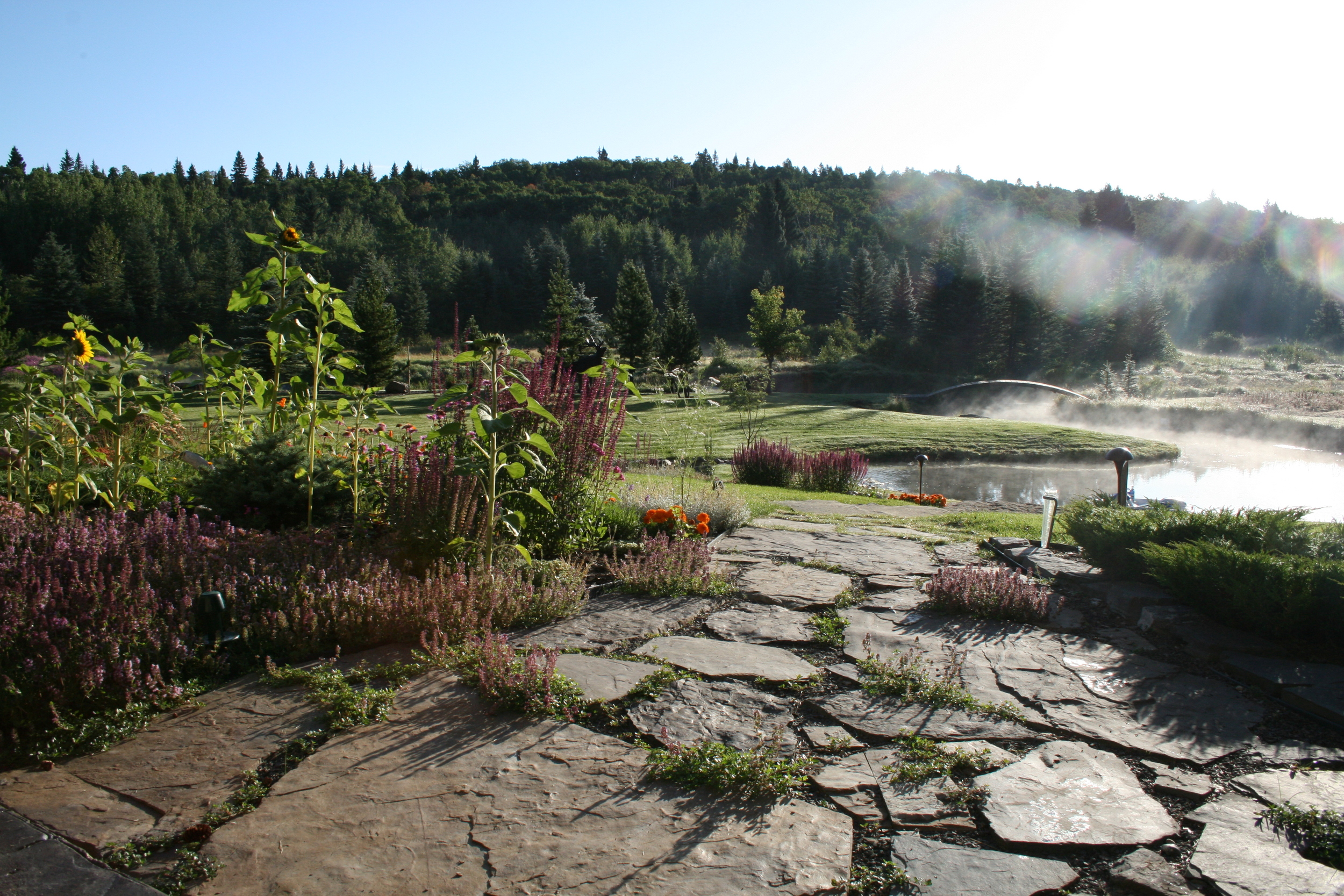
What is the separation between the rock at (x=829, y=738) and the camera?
2.14 meters

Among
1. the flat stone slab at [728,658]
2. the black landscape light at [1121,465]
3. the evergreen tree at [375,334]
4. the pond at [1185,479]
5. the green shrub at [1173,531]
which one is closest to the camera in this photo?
the flat stone slab at [728,658]

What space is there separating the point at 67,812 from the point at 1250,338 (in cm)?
9149

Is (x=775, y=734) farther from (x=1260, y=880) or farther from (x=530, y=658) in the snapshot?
(x=1260, y=880)

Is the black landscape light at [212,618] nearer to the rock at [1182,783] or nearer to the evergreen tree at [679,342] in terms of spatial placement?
the rock at [1182,783]

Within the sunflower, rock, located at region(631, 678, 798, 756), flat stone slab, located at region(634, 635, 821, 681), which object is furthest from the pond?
the sunflower

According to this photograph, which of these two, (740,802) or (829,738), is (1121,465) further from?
→ (740,802)

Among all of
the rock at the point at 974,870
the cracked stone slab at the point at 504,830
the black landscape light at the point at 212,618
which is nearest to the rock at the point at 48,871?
the cracked stone slab at the point at 504,830

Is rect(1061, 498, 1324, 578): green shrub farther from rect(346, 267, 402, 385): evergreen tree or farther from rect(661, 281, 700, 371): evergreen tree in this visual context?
rect(661, 281, 700, 371): evergreen tree

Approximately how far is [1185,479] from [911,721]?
14071 mm

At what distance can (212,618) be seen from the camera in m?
2.21

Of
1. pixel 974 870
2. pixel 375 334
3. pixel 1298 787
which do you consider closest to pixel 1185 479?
pixel 1298 787

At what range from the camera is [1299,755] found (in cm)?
214

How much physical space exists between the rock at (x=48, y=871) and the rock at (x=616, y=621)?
5.33ft

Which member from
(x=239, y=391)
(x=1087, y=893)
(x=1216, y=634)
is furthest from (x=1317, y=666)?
(x=239, y=391)
